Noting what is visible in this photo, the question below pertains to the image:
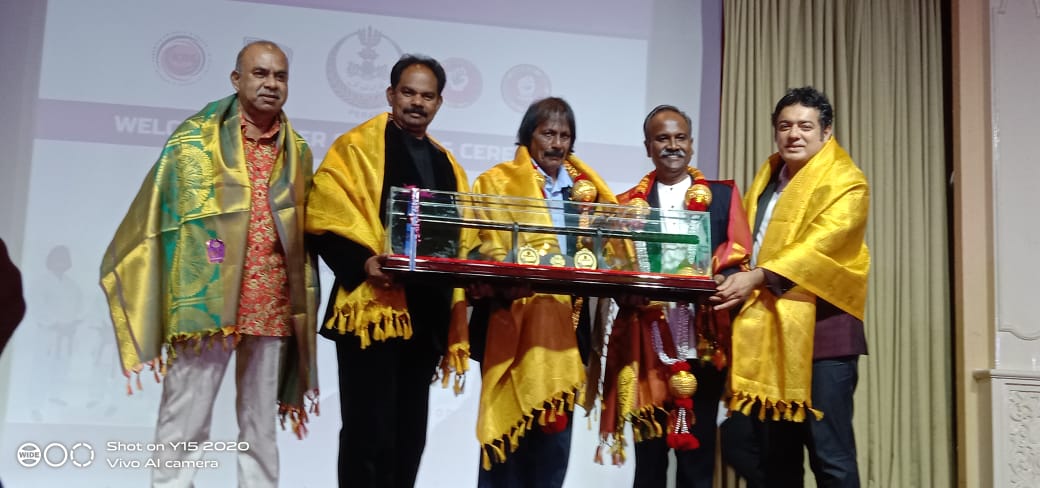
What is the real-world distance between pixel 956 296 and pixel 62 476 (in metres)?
3.53

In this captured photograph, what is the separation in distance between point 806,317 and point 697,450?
18.4 inches

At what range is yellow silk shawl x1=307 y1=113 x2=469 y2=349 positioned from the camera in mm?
2727

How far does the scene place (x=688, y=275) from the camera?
2.78 m

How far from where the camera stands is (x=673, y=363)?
2908 mm

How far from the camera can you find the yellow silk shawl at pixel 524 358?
110 inches

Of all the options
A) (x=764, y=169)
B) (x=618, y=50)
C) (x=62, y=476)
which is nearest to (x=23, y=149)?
(x=62, y=476)

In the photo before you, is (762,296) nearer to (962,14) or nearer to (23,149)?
(962,14)

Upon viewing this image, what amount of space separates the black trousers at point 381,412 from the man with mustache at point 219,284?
0.22 meters

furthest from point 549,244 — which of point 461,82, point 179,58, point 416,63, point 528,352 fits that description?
point 179,58

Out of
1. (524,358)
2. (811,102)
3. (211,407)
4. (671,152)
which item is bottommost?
(211,407)

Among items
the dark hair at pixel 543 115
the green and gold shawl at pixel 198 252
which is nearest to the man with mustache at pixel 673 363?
the dark hair at pixel 543 115

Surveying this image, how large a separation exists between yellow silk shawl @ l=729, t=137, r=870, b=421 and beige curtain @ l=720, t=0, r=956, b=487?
1.39 meters

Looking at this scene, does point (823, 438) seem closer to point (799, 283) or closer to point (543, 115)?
point (799, 283)

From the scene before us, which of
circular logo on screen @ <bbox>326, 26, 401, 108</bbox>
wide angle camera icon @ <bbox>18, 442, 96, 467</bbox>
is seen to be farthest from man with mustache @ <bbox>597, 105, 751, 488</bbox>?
wide angle camera icon @ <bbox>18, 442, 96, 467</bbox>
